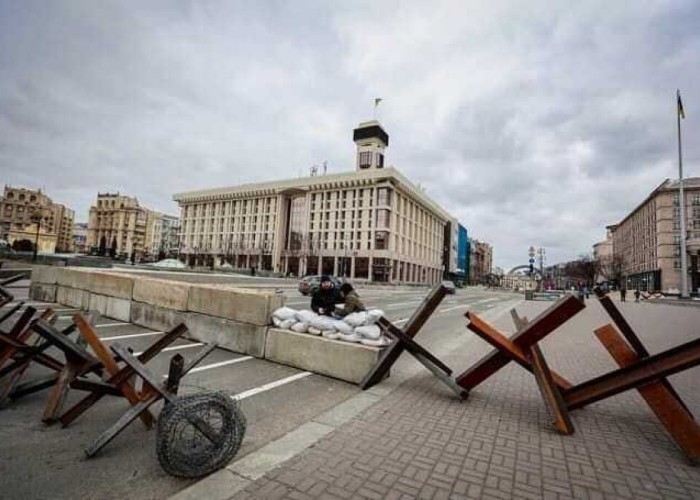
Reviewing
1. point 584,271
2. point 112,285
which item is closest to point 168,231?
point 584,271

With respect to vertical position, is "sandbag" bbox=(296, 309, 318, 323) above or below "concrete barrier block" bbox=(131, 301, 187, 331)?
above

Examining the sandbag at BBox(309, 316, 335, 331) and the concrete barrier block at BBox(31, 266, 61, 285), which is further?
the concrete barrier block at BBox(31, 266, 61, 285)

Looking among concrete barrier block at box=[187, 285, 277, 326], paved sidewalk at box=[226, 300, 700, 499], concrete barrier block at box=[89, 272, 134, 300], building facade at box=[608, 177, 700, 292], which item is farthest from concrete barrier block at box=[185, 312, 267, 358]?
building facade at box=[608, 177, 700, 292]

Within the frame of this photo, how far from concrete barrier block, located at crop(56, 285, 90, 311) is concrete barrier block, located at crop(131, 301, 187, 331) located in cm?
324

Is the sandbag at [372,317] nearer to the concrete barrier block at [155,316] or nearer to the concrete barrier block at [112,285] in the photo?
the concrete barrier block at [155,316]

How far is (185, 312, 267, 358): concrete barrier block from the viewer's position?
21.4 feet

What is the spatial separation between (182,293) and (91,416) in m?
4.38

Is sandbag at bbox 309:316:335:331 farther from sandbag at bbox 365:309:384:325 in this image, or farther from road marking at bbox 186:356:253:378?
road marking at bbox 186:356:253:378

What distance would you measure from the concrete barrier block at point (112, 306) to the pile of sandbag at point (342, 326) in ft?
18.2

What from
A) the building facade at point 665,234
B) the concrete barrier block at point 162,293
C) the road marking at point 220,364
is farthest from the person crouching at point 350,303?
→ the building facade at point 665,234

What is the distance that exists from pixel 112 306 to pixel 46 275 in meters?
5.46

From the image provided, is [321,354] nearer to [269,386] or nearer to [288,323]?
[288,323]

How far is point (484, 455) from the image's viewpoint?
10.4ft

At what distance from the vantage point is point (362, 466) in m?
2.92
